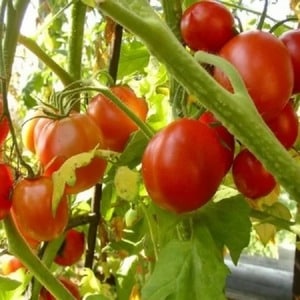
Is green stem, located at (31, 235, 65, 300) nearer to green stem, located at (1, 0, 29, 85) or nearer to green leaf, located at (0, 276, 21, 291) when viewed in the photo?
green leaf, located at (0, 276, 21, 291)

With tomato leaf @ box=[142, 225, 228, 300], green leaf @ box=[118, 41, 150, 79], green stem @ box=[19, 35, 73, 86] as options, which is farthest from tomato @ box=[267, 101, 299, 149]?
green leaf @ box=[118, 41, 150, 79]

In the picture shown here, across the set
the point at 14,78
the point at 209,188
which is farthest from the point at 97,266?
the point at 14,78

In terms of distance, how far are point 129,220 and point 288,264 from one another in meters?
1.08

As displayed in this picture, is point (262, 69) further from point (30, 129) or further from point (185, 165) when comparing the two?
point (30, 129)

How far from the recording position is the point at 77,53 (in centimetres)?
94

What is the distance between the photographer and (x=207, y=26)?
25.6 inches

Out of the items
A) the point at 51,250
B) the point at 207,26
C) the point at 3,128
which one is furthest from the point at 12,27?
the point at 51,250

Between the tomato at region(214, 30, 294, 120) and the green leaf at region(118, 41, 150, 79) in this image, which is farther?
the green leaf at region(118, 41, 150, 79)

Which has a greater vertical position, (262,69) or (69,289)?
(262,69)

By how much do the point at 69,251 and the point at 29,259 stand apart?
23 cm

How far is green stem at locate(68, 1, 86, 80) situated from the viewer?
931mm

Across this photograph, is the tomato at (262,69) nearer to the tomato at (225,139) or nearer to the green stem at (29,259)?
the tomato at (225,139)

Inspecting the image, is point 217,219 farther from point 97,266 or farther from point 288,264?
point 288,264

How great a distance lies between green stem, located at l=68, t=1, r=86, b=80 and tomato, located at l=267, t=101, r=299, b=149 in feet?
1.13
